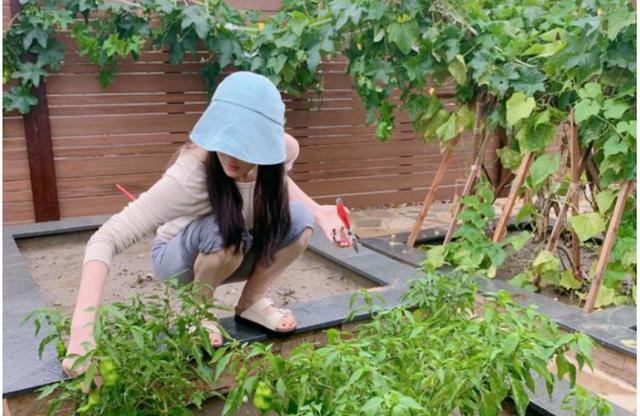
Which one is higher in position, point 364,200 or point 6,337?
point 6,337

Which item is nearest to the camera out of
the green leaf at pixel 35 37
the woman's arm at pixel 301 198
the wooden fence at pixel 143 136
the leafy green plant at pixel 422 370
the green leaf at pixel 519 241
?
the leafy green plant at pixel 422 370

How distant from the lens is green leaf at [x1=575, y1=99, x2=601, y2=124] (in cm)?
224

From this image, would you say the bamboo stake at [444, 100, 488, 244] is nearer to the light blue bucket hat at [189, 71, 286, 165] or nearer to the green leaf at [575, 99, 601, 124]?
the green leaf at [575, 99, 601, 124]

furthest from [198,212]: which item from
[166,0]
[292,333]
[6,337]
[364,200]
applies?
[364,200]

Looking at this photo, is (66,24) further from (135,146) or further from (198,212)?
(198,212)

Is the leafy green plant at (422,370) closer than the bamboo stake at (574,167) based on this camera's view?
Yes

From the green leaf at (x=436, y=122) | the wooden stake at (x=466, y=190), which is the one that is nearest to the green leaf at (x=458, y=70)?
the green leaf at (x=436, y=122)

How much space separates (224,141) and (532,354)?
0.82 m

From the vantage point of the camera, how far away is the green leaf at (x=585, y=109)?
2242 mm

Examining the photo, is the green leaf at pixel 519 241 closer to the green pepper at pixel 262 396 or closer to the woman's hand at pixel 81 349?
the green pepper at pixel 262 396

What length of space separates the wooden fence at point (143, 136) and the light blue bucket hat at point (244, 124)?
231 centimetres

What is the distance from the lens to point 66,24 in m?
3.60

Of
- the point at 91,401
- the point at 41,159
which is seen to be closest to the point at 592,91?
the point at 91,401

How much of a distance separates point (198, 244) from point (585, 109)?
1.52m
